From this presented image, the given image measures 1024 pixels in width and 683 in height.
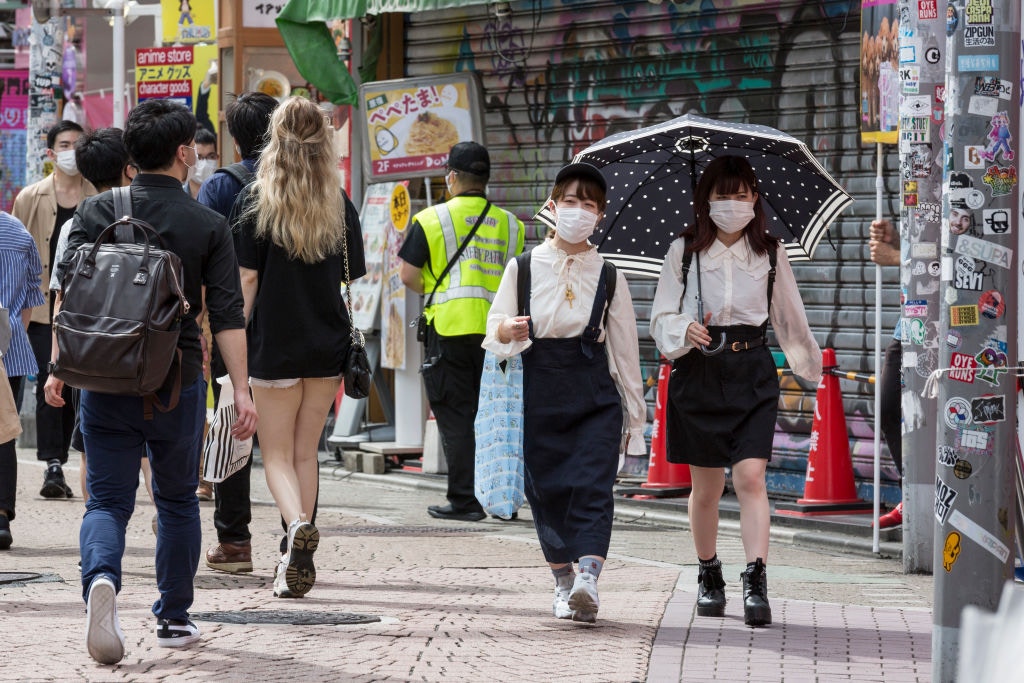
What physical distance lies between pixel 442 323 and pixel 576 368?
354 cm

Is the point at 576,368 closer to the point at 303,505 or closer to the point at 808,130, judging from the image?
the point at 303,505

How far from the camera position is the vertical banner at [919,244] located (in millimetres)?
8133

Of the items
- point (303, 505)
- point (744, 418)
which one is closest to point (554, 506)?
point (744, 418)

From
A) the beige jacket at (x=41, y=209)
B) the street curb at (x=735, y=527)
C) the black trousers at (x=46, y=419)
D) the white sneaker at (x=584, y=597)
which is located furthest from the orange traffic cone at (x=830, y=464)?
the beige jacket at (x=41, y=209)

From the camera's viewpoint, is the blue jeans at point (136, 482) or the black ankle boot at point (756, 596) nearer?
the blue jeans at point (136, 482)

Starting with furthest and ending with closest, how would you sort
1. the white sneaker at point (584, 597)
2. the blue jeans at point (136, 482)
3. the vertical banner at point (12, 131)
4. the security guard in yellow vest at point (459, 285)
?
the vertical banner at point (12, 131)
the security guard in yellow vest at point (459, 285)
the white sneaker at point (584, 597)
the blue jeans at point (136, 482)

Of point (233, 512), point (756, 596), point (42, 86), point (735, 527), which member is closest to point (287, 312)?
point (233, 512)

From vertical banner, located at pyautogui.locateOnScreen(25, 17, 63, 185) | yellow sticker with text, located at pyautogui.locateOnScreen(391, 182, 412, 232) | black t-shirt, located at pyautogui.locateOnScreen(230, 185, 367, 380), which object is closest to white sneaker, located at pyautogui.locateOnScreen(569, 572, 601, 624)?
black t-shirt, located at pyautogui.locateOnScreen(230, 185, 367, 380)

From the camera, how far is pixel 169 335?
5.82 metres

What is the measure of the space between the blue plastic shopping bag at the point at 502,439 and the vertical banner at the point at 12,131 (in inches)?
845

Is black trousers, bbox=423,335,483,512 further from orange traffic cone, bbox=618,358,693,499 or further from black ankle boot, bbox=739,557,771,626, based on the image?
black ankle boot, bbox=739,557,771,626

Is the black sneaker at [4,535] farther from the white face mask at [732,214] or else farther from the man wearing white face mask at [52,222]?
the white face mask at [732,214]

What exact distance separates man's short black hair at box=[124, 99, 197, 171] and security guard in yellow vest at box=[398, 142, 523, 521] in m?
3.98

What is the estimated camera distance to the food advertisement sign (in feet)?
42.1
